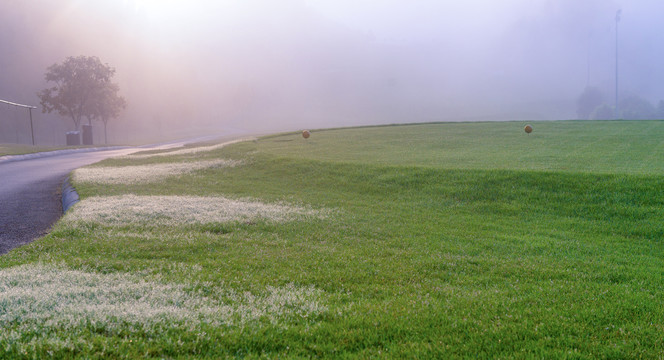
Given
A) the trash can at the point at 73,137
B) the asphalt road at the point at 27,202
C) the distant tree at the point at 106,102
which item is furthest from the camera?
the distant tree at the point at 106,102

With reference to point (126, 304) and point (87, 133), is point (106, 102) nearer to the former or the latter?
point (87, 133)

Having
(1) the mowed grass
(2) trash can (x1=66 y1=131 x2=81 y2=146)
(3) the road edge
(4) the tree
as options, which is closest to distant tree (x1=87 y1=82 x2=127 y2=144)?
(4) the tree

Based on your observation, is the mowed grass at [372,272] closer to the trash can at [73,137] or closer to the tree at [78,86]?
the trash can at [73,137]

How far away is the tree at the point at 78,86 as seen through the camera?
274 ft

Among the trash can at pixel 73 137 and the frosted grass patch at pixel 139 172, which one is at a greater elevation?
the trash can at pixel 73 137

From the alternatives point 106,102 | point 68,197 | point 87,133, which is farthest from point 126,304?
point 106,102

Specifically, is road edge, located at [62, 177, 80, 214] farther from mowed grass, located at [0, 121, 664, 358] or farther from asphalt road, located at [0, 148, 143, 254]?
mowed grass, located at [0, 121, 664, 358]

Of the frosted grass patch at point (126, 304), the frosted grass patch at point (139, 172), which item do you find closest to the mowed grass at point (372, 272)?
the frosted grass patch at point (126, 304)

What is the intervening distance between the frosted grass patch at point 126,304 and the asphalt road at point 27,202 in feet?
15.8

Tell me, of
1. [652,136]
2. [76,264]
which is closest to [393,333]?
[76,264]

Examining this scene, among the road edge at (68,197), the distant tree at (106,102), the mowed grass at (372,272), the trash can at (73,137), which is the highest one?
the distant tree at (106,102)

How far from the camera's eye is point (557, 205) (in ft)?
48.1

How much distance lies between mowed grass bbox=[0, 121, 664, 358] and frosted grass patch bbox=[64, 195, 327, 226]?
151mm

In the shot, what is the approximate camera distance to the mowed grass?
537 centimetres
